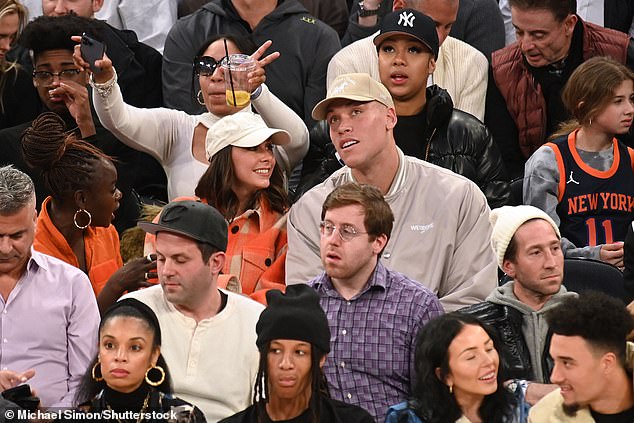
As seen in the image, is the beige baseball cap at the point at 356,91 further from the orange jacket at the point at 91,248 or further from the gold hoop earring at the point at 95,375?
the gold hoop earring at the point at 95,375

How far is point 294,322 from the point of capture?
5469mm

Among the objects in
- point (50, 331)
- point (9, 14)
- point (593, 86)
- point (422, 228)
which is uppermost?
point (9, 14)

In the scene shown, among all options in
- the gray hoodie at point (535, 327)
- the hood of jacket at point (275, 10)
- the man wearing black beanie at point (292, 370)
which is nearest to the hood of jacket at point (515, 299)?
the gray hoodie at point (535, 327)

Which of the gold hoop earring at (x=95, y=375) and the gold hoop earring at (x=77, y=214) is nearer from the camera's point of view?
the gold hoop earring at (x=95, y=375)

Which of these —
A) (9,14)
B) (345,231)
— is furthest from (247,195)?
(9,14)

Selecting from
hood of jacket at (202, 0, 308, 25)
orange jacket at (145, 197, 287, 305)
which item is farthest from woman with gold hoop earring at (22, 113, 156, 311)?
hood of jacket at (202, 0, 308, 25)

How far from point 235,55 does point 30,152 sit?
1.22 meters

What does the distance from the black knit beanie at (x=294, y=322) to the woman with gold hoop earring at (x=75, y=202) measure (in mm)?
1511

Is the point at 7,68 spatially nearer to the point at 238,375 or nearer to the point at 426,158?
the point at 426,158

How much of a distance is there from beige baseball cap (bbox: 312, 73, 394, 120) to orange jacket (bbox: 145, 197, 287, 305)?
61 cm

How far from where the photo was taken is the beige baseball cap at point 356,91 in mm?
6746

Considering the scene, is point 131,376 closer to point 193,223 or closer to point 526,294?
point 193,223

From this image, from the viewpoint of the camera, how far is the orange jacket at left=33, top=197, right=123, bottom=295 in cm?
682

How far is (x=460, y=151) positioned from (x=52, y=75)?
7.72ft
